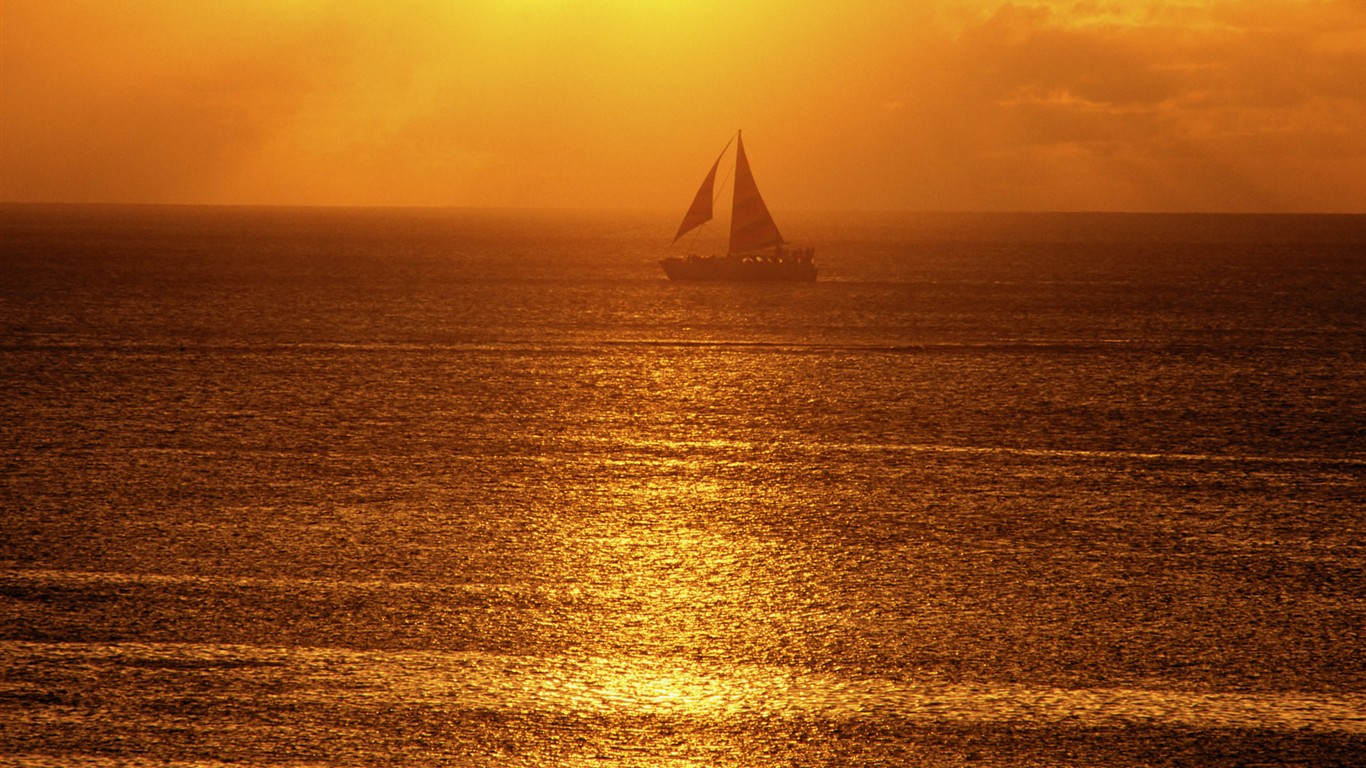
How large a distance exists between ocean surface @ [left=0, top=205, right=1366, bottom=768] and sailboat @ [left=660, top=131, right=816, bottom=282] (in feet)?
170

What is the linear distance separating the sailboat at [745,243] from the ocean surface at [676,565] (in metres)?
51.9

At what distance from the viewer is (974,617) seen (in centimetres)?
967

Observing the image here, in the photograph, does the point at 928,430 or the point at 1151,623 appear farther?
the point at 928,430

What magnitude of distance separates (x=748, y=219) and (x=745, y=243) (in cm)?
161

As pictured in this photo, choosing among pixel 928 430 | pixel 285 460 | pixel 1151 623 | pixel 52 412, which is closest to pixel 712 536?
pixel 1151 623

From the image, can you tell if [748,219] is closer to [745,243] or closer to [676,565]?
[745,243]

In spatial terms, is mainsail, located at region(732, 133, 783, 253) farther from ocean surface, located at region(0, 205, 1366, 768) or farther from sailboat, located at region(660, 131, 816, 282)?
ocean surface, located at region(0, 205, 1366, 768)

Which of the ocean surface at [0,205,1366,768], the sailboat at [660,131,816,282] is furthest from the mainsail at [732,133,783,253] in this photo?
the ocean surface at [0,205,1366,768]

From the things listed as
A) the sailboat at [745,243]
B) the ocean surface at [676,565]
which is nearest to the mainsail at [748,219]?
the sailboat at [745,243]

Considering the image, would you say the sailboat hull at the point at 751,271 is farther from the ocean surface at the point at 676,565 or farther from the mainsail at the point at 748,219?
the ocean surface at the point at 676,565

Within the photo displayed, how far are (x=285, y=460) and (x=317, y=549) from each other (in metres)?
5.39

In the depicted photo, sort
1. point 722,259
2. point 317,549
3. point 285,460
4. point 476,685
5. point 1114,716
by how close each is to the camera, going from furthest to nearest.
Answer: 1. point 722,259
2. point 285,460
3. point 317,549
4. point 476,685
5. point 1114,716

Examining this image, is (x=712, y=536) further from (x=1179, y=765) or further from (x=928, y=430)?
(x=928, y=430)

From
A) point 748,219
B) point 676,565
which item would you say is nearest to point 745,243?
point 748,219
